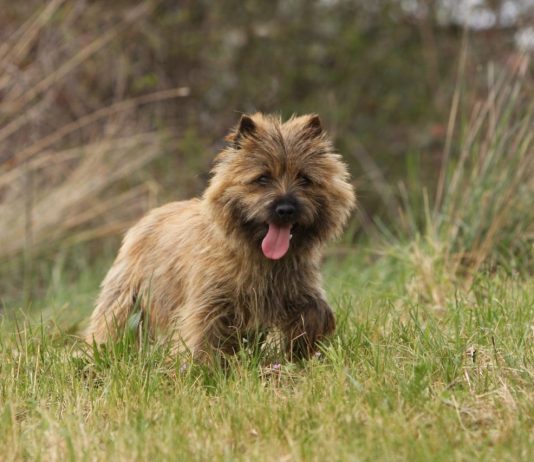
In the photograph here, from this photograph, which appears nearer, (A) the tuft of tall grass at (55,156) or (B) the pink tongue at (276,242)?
(B) the pink tongue at (276,242)

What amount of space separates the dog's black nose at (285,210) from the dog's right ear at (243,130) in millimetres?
484

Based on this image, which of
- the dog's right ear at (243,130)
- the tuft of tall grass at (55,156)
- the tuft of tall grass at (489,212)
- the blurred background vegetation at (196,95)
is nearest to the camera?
the dog's right ear at (243,130)

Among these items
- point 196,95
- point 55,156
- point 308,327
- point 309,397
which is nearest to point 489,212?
point 308,327

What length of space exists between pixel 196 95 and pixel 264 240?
7479mm

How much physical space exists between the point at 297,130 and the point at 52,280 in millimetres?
3953

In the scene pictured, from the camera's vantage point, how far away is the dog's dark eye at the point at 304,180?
5.12 m

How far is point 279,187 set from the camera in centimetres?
502

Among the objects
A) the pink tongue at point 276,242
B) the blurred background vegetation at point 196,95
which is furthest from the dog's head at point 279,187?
the blurred background vegetation at point 196,95

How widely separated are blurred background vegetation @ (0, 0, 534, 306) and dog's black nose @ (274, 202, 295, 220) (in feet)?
9.71

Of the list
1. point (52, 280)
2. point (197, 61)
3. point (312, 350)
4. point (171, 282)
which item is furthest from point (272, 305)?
point (197, 61)

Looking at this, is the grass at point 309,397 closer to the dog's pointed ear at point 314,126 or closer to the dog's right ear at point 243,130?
the dog's pointed ear at point 314,126

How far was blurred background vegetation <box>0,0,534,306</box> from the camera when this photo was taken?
348 inches

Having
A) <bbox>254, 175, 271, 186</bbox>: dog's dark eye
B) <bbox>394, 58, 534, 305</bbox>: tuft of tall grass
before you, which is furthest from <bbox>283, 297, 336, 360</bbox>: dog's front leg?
<bbox>394, 58, 534, 305</bbox>: tuft of tall grass

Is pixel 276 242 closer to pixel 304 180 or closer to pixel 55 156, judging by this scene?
pixel 304 180
